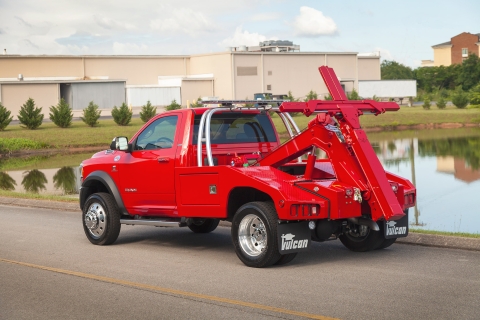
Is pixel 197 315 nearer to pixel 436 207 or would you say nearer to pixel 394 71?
pixel 436 207

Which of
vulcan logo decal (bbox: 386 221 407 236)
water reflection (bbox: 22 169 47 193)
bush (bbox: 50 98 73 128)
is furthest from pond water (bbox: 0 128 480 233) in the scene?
bush (bbox: 50 98 73 128)

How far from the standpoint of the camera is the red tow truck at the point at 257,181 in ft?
30.8

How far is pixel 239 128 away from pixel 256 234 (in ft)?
7.44

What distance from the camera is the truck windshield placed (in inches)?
445

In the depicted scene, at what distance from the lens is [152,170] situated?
37.5 ft

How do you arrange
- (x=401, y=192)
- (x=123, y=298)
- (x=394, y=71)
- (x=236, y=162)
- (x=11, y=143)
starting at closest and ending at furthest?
(x=123, y=298) → (x=401, y=192) → (x=236, y=162) → (x=11, y=143) → (x=394, y=71)

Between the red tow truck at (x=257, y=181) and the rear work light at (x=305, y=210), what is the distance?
0.01 meters

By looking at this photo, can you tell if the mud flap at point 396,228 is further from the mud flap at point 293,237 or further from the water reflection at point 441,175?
the water reflection at point 441,175

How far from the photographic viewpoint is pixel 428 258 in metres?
10.1

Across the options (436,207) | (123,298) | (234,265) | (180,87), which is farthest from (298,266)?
(180,87)

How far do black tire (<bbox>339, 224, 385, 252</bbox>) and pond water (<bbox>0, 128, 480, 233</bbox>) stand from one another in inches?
122

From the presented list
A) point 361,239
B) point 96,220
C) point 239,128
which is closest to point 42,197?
point 96,220

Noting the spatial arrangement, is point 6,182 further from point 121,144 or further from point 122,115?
point 122,115

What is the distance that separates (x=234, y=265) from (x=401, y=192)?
2.34 meters
